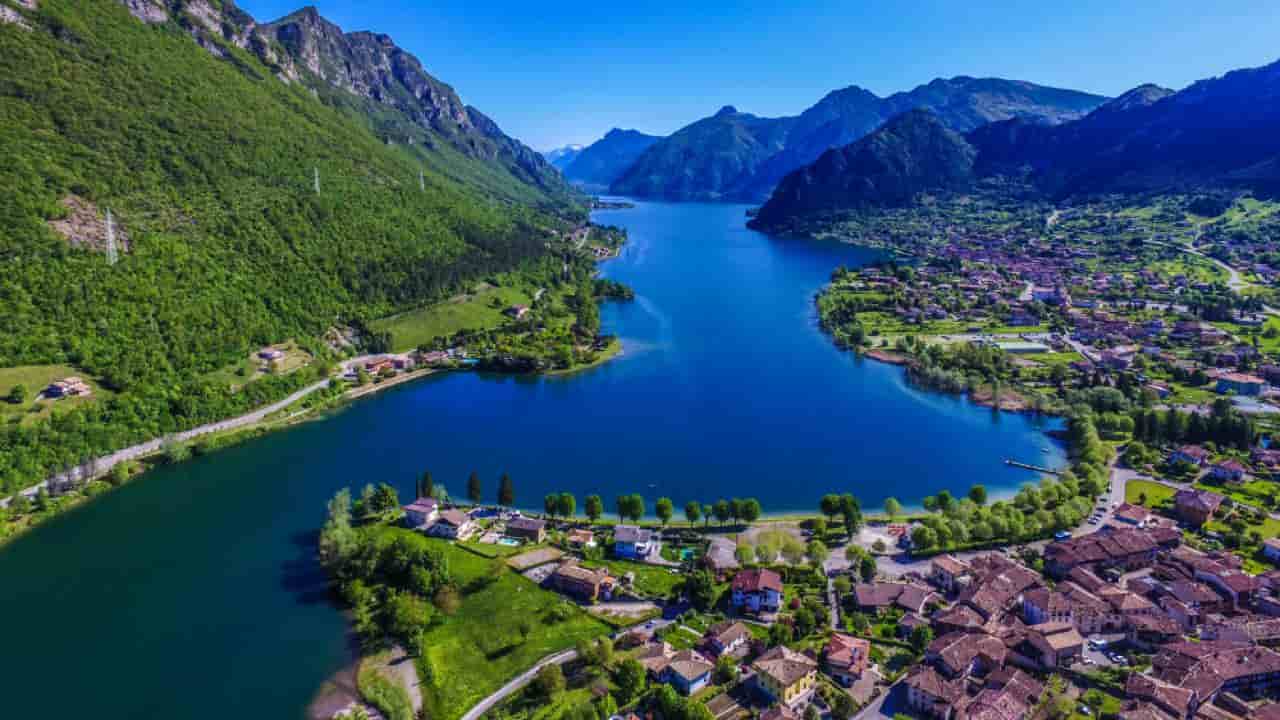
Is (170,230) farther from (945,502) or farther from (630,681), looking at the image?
(945,502)

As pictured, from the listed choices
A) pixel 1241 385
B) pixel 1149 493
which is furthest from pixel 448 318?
pixel 1241 385

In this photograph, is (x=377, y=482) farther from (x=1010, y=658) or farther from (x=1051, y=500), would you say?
(x=1051, y=500)

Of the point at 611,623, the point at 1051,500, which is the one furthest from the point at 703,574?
the point at 1051,500

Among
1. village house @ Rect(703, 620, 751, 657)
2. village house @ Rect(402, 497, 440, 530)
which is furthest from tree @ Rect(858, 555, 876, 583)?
village house @ Rect(402, 497, 440, 530)

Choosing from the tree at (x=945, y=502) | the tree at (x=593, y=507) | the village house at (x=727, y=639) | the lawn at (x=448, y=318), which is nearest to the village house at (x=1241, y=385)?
the tree at (x=945, y=502)

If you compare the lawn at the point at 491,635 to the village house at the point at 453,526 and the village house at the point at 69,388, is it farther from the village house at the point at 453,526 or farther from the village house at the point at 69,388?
the village house at the point at 69,388

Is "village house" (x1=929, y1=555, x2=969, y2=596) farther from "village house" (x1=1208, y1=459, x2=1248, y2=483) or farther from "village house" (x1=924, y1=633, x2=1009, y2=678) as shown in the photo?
"village house" (x1=1208, y1=459, x2=1248, y2=483)
